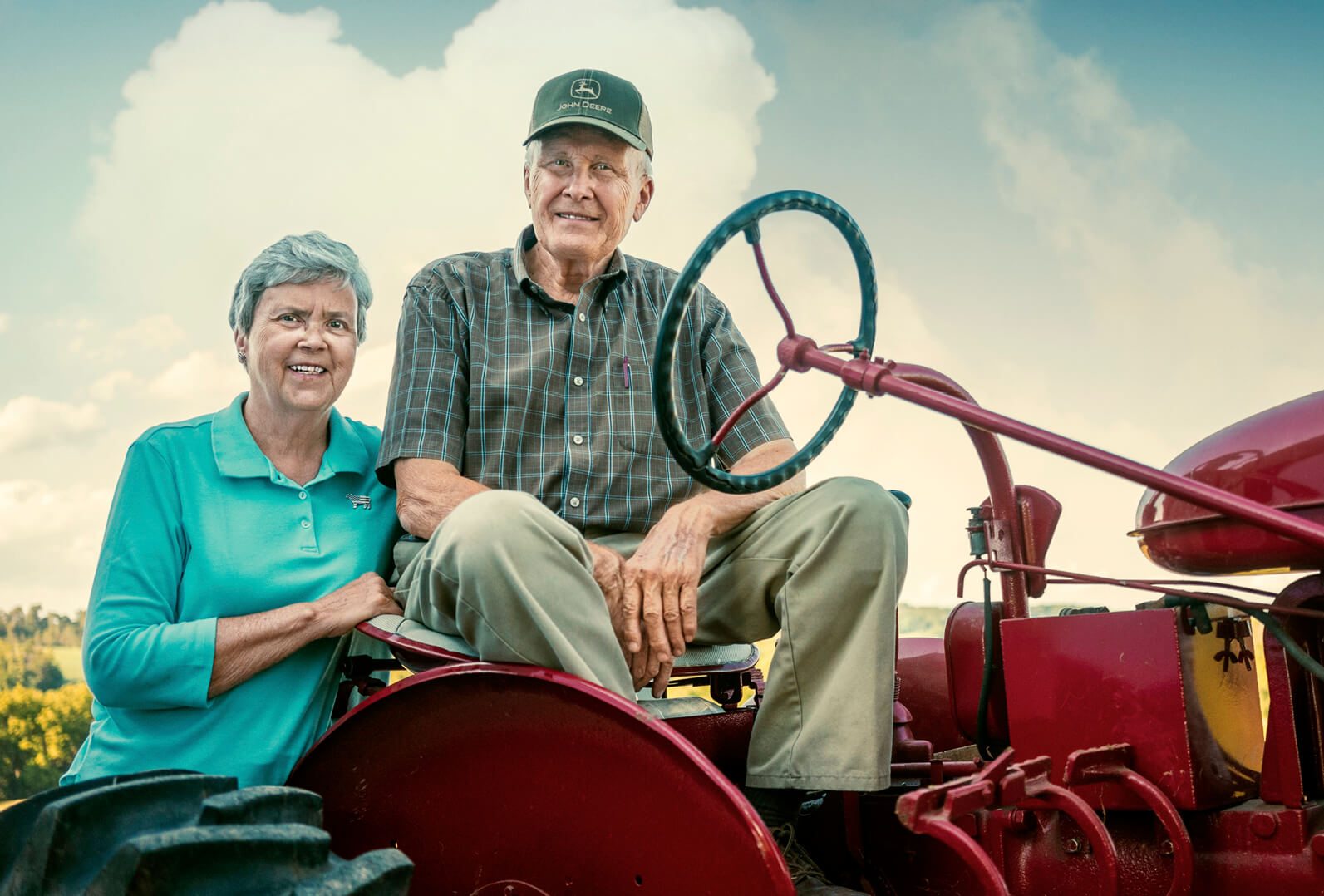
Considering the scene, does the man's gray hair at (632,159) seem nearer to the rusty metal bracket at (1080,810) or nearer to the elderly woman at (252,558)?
the elderly woman at (252,558)

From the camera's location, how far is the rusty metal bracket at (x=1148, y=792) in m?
1.78

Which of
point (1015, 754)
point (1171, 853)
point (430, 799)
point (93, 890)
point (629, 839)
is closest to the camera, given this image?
point (93, 890)

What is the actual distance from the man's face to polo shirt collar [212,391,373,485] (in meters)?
0.61

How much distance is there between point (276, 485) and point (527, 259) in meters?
0.78

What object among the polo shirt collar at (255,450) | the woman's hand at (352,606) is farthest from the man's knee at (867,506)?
the polo shirt collar at (255,450)

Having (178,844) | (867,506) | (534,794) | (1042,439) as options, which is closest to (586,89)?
(867,506)

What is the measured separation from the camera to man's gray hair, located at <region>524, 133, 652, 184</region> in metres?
2.57

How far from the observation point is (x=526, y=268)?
2631mm

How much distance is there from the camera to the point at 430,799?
1.69 meters

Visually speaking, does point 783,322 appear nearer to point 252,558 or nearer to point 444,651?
point 444,651

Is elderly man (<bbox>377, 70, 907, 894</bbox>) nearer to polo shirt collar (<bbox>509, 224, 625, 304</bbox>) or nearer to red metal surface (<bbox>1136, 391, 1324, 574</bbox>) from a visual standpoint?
polo shirt collar (<bbox>509, 224, 625, 304</bbox>)

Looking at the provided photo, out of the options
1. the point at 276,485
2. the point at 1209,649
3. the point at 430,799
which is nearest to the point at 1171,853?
the point at 1209,649

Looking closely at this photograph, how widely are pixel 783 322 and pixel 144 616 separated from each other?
4.19ft

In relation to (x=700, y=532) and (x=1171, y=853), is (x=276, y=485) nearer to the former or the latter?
(x=700, y=532)
